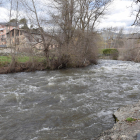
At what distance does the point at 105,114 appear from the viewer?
6172 mm

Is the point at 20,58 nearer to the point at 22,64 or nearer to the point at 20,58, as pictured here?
the point at 20,58

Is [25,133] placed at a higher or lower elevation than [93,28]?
lower

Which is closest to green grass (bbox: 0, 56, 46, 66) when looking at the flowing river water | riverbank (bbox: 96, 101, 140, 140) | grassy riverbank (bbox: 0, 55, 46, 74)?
grassy riverbank (bbox: 0, 55, 46, 74)

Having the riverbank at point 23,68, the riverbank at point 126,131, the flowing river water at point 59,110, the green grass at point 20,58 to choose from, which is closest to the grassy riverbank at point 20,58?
the green grass at point 20,58

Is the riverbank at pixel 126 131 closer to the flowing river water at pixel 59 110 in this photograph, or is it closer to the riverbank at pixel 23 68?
the flowing river water at pixel 59 110

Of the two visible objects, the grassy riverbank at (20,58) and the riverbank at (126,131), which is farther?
the grassy riverbank at (20,58)

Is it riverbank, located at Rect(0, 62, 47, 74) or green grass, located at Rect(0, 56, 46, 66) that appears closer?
riverbank, located at Rect(0, 62, 47, 74)

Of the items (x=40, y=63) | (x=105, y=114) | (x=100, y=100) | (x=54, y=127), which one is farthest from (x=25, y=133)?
(x=40, y=63)

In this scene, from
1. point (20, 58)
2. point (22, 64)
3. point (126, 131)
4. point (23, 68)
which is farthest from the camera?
point (20, 58)

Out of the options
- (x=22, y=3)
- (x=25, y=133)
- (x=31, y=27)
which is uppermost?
(x=22, y=3)

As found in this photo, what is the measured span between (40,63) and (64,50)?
366 centimetres

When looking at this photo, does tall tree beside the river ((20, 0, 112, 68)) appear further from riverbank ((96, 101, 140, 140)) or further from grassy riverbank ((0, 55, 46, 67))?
riverbank ((96, 101, 140, 140))

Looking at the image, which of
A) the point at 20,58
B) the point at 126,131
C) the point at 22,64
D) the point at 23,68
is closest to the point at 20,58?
the point at 20,58

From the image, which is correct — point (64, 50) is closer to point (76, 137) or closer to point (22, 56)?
point (22, 56)
